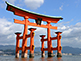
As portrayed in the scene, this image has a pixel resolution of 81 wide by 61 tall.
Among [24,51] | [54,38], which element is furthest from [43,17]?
[24,51]

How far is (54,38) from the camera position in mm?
26938

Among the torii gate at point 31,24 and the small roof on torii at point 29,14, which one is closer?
the torii gate at point 31,24

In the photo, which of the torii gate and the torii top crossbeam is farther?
the torii top crossbeam

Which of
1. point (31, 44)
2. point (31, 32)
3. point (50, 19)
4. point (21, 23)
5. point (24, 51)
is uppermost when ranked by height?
point (50, 19)

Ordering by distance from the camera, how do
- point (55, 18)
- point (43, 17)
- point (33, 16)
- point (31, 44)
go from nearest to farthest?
point (31, 44)
point (33, 16)
point (43, 17)
point (55, 18)

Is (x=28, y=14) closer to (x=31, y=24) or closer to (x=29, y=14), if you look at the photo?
(x=29, y=14)

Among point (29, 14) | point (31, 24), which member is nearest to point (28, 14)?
point (29, 14)

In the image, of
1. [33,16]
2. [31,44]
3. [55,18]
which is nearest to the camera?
[31,44]

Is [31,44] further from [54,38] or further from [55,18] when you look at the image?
[55,18]

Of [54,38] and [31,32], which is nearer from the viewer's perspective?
[31,32]

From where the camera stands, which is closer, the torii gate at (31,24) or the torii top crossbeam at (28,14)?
the torii gate at (31,24)

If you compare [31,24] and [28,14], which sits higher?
[28,14]

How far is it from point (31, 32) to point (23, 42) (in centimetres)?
277

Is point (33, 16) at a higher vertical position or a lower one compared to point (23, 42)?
higher
